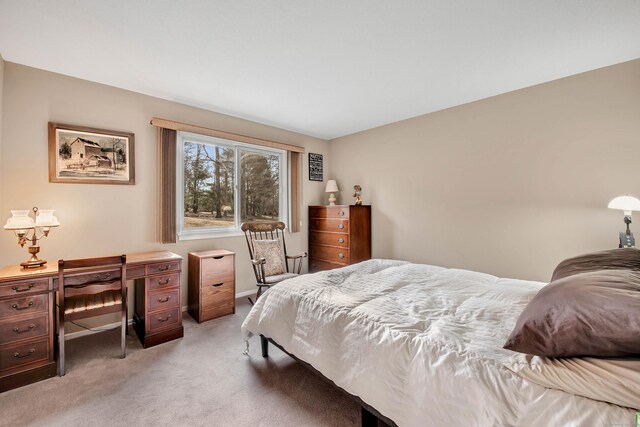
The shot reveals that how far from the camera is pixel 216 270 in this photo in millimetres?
3139

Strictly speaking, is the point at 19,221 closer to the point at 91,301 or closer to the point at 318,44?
the point at 91,301

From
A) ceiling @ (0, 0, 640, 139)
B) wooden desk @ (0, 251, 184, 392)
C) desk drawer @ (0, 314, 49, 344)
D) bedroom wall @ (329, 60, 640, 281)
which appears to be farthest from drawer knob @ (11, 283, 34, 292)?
bedroom wall @ (329, 60, 640, 281)

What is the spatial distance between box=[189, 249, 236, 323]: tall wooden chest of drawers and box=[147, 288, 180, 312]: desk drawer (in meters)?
0.34

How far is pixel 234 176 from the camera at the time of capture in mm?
3906

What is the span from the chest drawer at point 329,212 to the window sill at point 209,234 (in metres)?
1.32

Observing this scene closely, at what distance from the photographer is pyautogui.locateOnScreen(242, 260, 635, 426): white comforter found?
949mm

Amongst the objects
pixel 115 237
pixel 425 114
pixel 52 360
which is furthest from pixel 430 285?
pixel 115 237

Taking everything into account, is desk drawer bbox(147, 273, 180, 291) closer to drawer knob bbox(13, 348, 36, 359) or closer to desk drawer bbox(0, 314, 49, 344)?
desk drawer bbox(0, 314, 49, 344)

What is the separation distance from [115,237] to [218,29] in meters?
2.38

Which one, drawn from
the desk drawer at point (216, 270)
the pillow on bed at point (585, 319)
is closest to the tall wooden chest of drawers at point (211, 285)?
the desk drawer at point (216, 270)

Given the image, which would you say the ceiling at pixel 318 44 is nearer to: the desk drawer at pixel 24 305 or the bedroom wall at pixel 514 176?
the bedroom wall at pixel 514 176

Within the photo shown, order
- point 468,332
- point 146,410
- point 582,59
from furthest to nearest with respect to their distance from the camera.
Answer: point 582,59, point 146,410, point 468,332

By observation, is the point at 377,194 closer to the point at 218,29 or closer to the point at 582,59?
the point at 582,59

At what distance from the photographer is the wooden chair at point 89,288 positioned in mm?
2025
